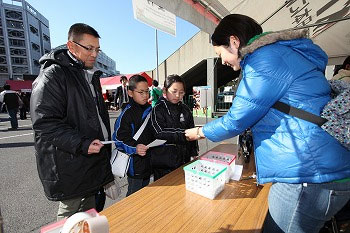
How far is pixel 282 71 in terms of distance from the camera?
0.90 m

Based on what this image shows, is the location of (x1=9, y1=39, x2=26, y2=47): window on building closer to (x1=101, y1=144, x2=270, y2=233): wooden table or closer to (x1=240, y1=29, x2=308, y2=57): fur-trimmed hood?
(x1=101, y1=144, x2=270, y2=233): wooden table

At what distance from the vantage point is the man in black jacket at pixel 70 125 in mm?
1393

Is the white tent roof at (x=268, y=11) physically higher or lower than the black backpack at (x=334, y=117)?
higher

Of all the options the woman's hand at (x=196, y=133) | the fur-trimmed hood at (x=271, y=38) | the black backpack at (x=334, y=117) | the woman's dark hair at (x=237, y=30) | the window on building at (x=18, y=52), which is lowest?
the woman's hand at (x=196, y=133)

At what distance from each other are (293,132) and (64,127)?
4.41ft

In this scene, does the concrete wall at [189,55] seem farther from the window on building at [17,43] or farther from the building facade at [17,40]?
the window on building at [17,43]

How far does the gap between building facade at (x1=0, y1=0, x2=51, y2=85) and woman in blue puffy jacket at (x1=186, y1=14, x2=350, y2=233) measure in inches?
2380

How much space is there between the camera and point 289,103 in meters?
0.91

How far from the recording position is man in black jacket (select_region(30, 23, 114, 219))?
1393 millimetres

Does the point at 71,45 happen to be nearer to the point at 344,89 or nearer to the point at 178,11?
the point at 178,11

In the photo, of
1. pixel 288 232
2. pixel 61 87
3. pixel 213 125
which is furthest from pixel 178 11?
pixel 288 232

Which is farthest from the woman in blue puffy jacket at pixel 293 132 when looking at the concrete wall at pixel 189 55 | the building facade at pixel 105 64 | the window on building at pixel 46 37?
the building facade at pixel 105 64

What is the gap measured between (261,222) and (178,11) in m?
2.21

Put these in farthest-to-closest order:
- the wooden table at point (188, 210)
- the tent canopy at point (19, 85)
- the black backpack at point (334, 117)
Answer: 1. the tent canopy at point (19, 85)
2. the wooden table at point (188, 210)
3. the black backpack at point (334, 117)
